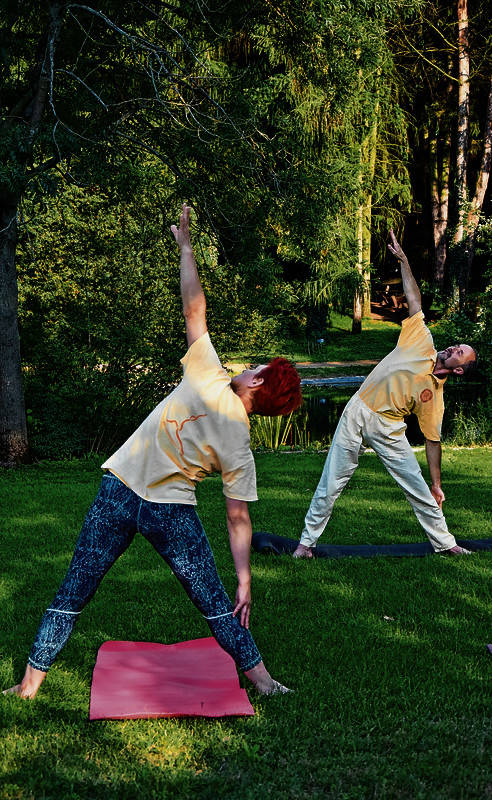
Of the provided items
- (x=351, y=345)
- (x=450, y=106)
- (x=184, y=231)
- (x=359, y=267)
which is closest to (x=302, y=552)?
(x=184, y=231)

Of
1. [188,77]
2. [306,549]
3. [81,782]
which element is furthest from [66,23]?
[81,782]

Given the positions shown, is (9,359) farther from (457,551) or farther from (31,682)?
(31,682)

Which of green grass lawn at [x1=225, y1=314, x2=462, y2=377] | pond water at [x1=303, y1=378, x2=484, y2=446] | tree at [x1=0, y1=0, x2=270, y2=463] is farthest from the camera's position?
green grass lawn at [x1=225, y1=314, x2=462, y2=377]

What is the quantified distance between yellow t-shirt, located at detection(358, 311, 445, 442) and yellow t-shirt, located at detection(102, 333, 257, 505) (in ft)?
9.44

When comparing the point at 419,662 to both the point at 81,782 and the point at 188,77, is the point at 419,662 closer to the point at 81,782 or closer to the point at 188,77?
the point at 81,782

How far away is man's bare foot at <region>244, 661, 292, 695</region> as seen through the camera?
12.8ft

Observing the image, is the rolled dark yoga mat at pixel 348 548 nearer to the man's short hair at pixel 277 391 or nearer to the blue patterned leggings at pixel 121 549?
the blue patterned leggings at pixel 121 549

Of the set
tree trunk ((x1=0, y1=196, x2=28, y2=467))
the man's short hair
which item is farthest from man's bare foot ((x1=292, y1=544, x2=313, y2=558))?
tree trunk ((x1=0, y1=196, x2=28, y2=467))

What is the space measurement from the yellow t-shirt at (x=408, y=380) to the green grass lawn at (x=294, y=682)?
3.97 feet

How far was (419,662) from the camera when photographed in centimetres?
442

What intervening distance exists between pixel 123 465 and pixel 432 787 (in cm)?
182

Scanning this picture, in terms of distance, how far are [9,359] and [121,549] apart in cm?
790

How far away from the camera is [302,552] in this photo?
639cm

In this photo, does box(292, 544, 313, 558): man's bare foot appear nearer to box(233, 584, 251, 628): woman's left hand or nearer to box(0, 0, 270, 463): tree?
box(233, 584, 251, 628): woman's left hand
